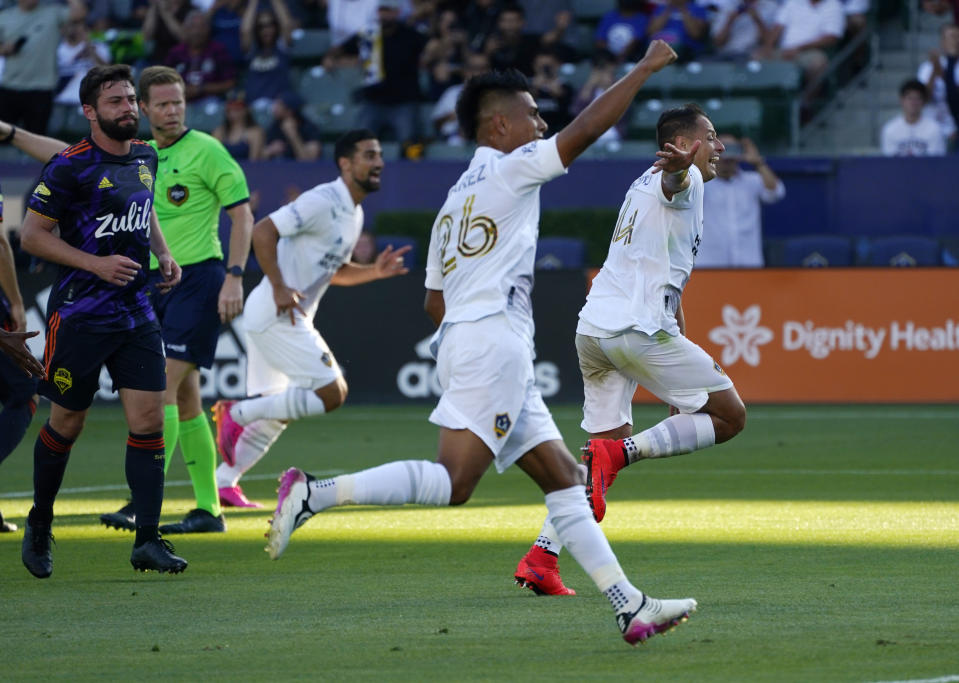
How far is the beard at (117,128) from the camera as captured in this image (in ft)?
24.0

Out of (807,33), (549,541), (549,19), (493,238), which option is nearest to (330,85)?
(549,19)

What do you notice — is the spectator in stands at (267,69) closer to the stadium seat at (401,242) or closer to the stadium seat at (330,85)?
the stadium seat at (330,85)

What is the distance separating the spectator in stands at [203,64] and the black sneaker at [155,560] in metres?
15.5

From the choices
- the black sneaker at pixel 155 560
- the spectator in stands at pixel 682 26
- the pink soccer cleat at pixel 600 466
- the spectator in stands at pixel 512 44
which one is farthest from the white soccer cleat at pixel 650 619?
the spectator in stands at pixel 682 26

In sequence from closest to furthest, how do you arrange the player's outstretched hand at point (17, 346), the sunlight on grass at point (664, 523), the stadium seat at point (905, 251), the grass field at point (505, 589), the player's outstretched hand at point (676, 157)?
the grass field at point (505, 589) < the player's outstretched hand at point (676, 157) < the player's outstretched hand at point (17, 346) < the sunlight on grass at point (664, 523) < the stadium seat at point (905, 251)

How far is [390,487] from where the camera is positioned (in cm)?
581

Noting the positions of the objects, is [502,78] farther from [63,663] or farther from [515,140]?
[63,663]

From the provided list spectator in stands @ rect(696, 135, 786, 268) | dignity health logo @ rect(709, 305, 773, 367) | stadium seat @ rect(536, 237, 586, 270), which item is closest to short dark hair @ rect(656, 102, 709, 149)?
dignity health logo @ rect(709, 305, 773, 367)

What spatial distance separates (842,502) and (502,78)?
4.89 metres

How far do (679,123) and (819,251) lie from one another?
10.8m

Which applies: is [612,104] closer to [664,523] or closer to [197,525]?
[664,523]

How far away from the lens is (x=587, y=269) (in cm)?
1750

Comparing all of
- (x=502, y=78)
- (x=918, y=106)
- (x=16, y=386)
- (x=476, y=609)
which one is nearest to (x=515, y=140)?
(x=502, y=78)

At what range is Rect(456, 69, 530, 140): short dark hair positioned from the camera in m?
6.11
